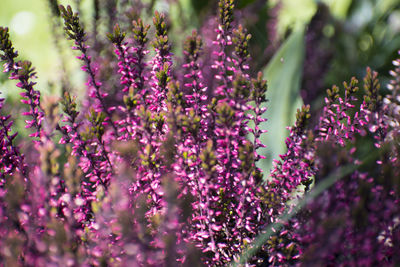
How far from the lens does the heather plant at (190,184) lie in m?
0.45

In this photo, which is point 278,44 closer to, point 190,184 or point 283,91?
point 283,91

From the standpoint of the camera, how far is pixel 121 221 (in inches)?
15.9

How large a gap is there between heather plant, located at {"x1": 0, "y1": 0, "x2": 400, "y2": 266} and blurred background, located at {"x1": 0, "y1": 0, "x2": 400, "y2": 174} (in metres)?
0.27

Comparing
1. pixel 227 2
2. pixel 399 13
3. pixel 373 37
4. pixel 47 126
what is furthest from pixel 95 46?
pixel 399 13

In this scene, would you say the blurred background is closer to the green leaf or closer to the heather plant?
the green leaf

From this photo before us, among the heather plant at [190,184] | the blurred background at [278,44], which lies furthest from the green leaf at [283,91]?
the heather plant at [190,184]

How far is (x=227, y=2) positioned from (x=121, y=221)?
0.43 meters

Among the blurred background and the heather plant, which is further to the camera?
the blurred background

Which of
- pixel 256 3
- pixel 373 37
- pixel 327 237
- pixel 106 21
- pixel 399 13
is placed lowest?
pixel 327 237

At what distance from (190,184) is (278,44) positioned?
1151mm

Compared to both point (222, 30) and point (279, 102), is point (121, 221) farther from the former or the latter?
point (279, 102)

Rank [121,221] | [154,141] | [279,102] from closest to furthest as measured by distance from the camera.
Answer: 1. [121,221]
2. [154,141]
3. [279,102]

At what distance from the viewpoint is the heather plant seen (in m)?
0.45

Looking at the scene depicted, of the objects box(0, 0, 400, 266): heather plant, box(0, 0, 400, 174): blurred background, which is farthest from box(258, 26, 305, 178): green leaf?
box(0, 0, 400, 266): heather plant
